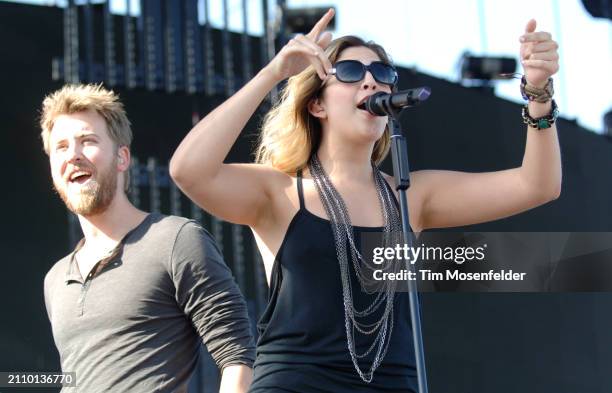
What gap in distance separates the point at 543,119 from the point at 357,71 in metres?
0.42

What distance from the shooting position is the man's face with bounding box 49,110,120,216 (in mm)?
2758

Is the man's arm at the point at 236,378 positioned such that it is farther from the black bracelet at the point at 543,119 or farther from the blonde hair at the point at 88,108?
the black bracelet at the point at 543,119

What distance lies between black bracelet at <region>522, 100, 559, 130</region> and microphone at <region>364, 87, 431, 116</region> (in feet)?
1.05

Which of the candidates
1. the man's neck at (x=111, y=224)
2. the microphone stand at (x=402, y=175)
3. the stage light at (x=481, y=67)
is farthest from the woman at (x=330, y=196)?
the stage light at (x=481, y=67)

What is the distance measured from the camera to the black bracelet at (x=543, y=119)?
229 centimetres

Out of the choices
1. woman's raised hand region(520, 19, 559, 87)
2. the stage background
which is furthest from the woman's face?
the stage background

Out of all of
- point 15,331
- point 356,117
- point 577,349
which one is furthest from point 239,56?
point 356,117

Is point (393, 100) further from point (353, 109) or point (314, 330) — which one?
point (314, 330)

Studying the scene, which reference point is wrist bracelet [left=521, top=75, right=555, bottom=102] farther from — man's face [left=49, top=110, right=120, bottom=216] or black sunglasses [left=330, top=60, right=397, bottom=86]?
man's face [left=49, top=110, right=120, bottom=216]

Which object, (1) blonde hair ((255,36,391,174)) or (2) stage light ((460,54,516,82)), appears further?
(2) stage light ((460,54,516,82))

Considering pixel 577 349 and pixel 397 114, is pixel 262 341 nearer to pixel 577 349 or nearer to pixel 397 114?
pixel 397 114

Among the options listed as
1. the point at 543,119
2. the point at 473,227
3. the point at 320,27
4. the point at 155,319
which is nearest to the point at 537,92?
the point at 543,119

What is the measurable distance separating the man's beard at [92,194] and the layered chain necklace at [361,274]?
2.16 feet

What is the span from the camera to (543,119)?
7.54ft
